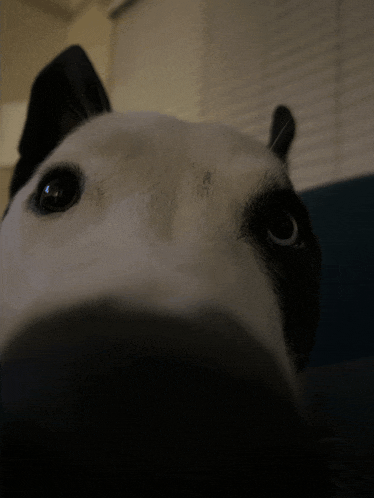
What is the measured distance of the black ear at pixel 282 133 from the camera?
2.33 ft

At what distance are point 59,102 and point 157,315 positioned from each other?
0.51 metres

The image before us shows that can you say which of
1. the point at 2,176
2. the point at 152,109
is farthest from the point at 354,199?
the point at 2,176

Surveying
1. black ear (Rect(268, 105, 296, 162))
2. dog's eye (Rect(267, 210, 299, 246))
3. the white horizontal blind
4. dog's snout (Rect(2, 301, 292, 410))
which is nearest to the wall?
the white horizontal blind

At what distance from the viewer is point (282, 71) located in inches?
29.1

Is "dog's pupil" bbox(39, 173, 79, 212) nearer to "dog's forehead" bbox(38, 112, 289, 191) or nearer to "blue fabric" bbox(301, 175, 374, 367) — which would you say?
"dog's forehead" bbox(38, 112, 289, 191)

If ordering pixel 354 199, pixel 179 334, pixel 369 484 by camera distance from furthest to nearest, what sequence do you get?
pixel 354 199 < pixel 369 484 < pixel 179 334

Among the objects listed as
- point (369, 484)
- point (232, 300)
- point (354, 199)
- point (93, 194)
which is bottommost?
point (369, 484)

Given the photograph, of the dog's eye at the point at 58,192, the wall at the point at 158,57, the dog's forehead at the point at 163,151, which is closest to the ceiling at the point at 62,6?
the wall at the point at 158,57

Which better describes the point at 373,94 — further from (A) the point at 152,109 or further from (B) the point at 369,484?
(B) the point at 369,484

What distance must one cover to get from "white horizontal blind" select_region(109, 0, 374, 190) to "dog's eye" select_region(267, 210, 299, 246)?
0.07m

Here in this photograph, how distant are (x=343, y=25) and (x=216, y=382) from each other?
66cm

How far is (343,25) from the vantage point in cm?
71

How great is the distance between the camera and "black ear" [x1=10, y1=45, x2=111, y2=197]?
724 millimetres

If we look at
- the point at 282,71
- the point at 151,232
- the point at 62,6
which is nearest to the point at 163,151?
the point at 151,232
